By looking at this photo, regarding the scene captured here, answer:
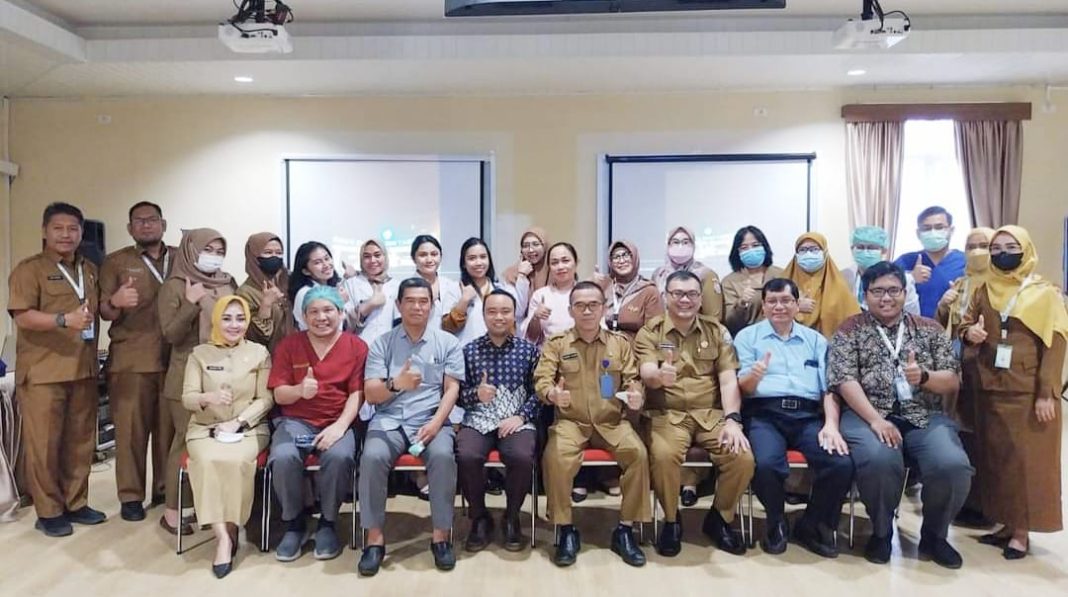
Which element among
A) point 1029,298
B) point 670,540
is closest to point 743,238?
point 1029,298

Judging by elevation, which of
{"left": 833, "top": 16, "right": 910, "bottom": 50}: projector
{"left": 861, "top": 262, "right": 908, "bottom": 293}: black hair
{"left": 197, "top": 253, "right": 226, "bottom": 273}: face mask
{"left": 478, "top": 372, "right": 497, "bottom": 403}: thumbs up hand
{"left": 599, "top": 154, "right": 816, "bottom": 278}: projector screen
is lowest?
{"left": 478, "top": 372, "right": 497, "bottom": 403}: thumbs up hand

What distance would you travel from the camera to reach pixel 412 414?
11.4 feet

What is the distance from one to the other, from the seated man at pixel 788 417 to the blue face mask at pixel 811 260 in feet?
1.51

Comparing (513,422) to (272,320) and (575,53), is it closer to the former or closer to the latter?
(272,320)

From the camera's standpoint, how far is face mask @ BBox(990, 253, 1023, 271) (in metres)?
3.39

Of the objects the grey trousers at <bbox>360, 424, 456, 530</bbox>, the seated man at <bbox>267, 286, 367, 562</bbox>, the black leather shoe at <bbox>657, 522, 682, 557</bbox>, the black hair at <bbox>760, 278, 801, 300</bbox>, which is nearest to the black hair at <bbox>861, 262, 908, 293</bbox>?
Answer: the black hair at <bbox>760, 278, 801, 300</bbox>

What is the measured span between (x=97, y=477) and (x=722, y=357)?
393 cm

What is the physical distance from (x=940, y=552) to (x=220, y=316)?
342 cm

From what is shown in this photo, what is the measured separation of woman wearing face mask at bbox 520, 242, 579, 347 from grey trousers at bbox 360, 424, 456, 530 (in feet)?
2.95

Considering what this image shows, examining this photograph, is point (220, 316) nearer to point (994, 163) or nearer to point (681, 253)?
point (681, 253)

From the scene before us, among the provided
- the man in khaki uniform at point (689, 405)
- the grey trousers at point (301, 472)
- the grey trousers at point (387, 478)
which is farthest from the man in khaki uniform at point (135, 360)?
the man in khaki uniform at point (689, 405)

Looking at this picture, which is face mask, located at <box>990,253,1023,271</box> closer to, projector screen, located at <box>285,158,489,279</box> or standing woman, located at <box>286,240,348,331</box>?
standing woman, located at <box>286,240,348,331</box>

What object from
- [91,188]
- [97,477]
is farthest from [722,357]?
[91,188]

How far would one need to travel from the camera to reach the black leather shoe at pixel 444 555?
10.5 ft
